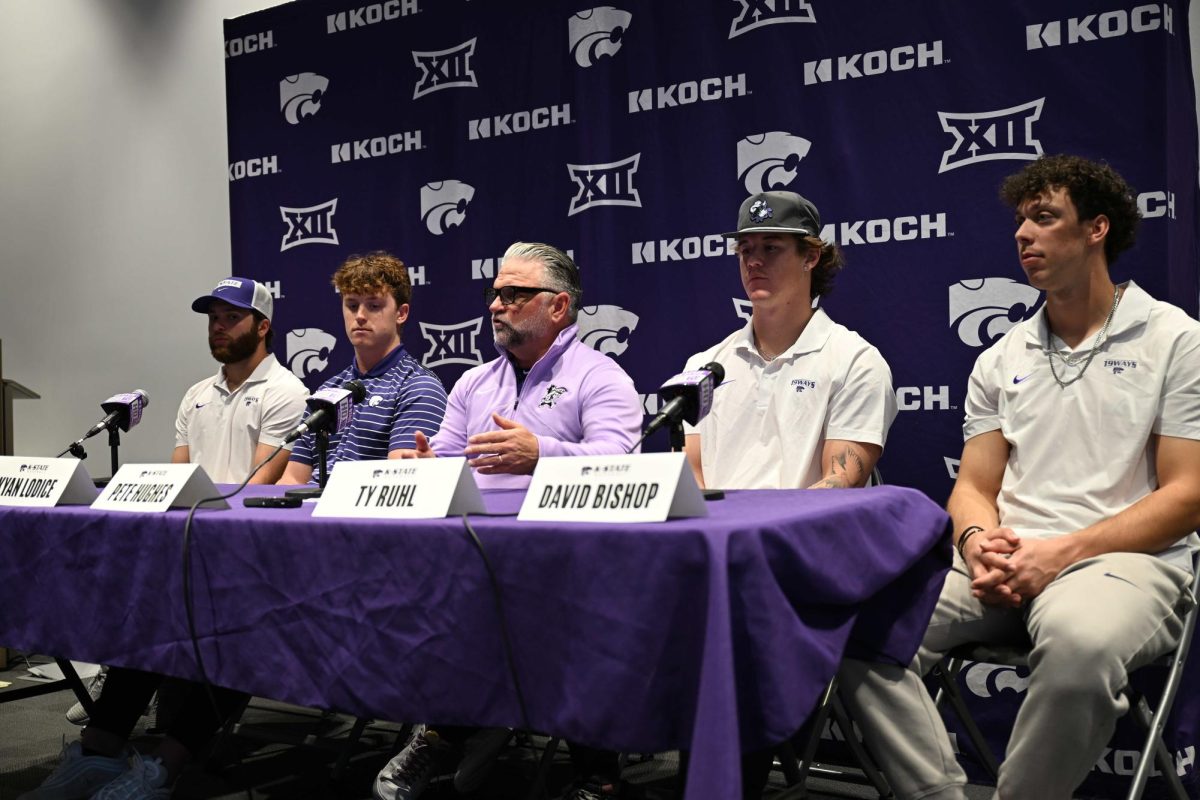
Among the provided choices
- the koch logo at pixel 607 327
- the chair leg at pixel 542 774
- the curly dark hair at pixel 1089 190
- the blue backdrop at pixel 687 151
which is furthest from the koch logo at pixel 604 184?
the chair leg at pixel 542 774

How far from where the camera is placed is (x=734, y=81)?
3520 mm

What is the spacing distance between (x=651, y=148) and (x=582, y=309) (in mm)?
611

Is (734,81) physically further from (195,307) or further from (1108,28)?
(195,307)

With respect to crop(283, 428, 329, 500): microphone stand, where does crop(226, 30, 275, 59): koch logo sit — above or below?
above

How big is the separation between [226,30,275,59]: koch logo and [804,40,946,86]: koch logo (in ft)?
8.20

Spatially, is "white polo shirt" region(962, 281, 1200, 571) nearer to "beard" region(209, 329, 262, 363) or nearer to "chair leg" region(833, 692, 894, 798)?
"chair leg" region(833, 692, 894, 798)

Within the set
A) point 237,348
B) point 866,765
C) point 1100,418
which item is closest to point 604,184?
point 237,348

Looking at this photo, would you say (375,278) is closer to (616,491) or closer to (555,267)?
(555,267)

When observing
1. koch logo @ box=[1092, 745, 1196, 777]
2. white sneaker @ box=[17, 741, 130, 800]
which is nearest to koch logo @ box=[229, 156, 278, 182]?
white sneaker @ box=[17, 741, 130, 800]

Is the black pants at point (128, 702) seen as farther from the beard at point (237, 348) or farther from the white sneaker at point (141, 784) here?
the beard at point (237, 348)

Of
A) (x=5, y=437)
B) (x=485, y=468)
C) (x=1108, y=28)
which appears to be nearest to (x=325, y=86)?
(x=5, y=437)

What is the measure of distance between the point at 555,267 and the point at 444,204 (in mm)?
1189

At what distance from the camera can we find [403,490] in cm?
177

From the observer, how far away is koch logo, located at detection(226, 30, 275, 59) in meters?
4.62
